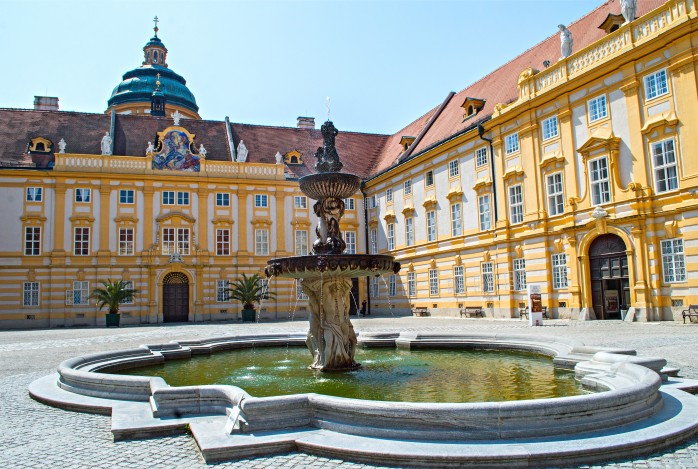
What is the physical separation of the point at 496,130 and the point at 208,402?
24.8 metres

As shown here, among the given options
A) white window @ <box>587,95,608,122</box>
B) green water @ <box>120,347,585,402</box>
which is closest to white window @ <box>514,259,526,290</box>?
white window @ <box>587,95,608,122</box>

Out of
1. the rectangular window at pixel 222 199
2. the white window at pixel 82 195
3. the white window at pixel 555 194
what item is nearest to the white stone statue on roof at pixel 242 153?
the rectangular window at pixel 222 199

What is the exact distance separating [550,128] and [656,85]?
205 inches

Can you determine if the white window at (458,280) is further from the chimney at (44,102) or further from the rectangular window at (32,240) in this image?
the chimney at (44,102)

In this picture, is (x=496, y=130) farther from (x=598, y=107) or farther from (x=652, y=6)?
(x=652, y=6)

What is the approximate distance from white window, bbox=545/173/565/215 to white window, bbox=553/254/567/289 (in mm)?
2025

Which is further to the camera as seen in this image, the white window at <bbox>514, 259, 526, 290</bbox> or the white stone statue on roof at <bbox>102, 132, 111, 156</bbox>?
the white stone statue on roof at <bbox>102, 132, 111, 156</bbox>

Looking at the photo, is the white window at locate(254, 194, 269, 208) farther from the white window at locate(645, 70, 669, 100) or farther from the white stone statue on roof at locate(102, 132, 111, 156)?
the white window at locate(645, 70, 669, 100)

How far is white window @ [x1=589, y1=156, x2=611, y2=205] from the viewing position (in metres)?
22.8

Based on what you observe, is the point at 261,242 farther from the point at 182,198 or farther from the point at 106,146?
the point at 106,146

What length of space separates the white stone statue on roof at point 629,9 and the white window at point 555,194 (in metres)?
6.75

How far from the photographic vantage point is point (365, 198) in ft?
142

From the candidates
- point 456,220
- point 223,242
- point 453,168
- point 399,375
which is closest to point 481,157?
point 453,168

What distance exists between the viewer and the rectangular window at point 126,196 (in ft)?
124
